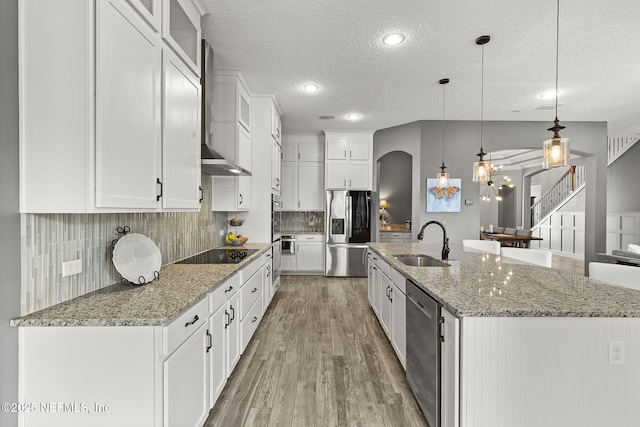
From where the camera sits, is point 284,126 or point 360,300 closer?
point 360,300

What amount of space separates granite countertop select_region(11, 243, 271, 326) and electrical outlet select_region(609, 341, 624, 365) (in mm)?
1930

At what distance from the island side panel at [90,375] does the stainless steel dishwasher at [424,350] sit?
1.32 m

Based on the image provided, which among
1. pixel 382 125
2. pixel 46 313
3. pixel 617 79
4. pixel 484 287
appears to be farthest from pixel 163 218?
pixel 617 79

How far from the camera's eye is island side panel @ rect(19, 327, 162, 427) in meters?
1.17

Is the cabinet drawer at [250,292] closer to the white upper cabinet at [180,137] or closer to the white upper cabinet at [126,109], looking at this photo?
the white upper cabinet at [180,137]

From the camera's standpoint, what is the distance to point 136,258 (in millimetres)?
1767

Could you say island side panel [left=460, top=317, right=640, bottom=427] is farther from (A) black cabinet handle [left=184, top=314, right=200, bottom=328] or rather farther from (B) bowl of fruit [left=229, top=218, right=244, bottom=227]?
(B) bowl of fruit [left=229, top=218, right=244, bottom=227]

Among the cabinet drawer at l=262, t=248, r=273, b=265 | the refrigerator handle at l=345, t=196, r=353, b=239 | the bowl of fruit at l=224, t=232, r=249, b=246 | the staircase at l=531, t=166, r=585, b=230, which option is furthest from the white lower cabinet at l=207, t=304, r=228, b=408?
the staircase at l=531, t=166, r=585, b=230

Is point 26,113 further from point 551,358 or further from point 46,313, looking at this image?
point 551,358

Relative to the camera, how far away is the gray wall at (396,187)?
355 inches

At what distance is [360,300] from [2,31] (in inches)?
162

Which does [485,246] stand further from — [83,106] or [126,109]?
[83,106]

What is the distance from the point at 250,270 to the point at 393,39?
249cm

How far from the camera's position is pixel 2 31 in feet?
3.57
